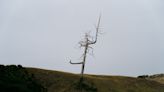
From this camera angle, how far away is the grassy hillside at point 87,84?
50375 millimetres

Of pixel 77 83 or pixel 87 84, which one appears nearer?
pixel 77 83

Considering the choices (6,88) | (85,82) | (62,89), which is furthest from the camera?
(85,82)

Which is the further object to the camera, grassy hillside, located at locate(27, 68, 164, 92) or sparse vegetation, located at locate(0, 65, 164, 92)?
grassy hillside, located at locate(27, 68, 164, 92)

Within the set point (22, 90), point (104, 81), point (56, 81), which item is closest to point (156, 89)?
point (104, 81)

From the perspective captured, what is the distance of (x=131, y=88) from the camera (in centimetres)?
5572

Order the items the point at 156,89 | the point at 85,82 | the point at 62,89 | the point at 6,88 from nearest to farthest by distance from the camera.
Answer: the point at 6,88, the point at 62,89, the point at 85,82, the point at 156,89

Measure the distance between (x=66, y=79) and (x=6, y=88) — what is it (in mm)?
24546

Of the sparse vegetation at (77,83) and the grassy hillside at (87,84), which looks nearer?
the sparse vegetation at (77,83)

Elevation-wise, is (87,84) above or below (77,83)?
below

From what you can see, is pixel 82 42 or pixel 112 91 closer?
pixel 112 91

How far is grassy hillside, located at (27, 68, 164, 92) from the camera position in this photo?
50.4 m

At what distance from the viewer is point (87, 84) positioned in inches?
2051

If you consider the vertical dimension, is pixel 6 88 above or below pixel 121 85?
above

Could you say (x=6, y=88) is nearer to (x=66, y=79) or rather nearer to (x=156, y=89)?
(x=66, y=79)
